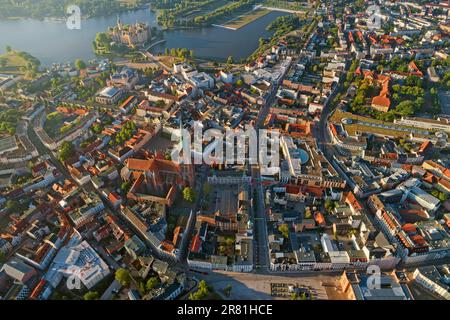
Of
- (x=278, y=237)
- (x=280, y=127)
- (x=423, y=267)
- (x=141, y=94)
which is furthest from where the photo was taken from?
(x=141, y=94)

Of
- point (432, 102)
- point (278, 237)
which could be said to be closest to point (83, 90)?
point (278, 237)

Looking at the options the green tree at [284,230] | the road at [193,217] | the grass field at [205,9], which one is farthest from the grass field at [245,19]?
the green tree at [284,230]

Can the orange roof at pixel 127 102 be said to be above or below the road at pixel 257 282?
above

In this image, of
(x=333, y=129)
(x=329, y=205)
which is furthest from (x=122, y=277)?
(x=333, y=129)

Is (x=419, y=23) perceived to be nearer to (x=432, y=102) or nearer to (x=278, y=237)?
(x=432, y=102)

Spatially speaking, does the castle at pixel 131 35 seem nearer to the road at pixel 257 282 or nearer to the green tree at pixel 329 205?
the green tree at pixel 329 205

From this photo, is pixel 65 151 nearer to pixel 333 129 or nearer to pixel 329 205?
pixel 329 205
